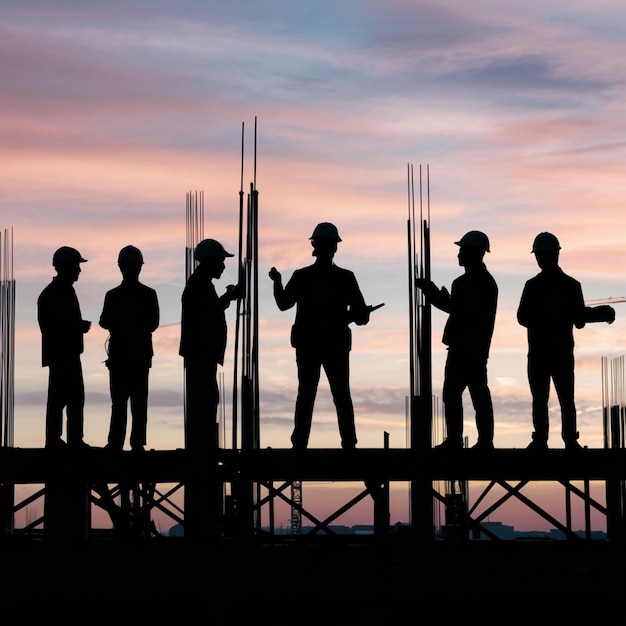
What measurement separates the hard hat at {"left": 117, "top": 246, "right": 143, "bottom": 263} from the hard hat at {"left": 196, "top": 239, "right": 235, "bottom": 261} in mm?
834

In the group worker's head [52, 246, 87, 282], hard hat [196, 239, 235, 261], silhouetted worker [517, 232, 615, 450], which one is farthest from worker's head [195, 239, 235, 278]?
silhouetted worker [517, 232, 615, 450]

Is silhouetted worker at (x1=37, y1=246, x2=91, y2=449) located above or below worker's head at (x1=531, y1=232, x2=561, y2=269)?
below

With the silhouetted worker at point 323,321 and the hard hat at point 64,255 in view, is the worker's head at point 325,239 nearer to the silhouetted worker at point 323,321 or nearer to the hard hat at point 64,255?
the silhouetted worker at point 323,321

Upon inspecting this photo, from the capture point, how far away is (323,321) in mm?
14195

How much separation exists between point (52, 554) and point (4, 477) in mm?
1277

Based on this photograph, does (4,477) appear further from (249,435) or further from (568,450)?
(568,450)

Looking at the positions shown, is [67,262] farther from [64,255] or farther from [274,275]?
[274,275]

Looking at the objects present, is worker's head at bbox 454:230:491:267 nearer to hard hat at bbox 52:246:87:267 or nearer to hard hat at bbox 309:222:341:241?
hard hat at bbox 309:222:341:241

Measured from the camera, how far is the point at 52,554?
14336mm

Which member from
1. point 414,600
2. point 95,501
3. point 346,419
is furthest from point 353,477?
point 95,501

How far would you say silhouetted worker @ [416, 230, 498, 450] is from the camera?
561 inches

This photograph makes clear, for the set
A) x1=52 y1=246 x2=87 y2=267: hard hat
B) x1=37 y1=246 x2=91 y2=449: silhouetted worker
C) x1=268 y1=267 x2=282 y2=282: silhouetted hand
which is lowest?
x1=37 y1=246 x2=91 y2=449: silhouetted worker

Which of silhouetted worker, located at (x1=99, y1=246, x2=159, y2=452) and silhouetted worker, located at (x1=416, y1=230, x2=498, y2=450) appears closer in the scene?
silhouetted worker, located at (x1=416, y1=230, x2=498, y2=450)

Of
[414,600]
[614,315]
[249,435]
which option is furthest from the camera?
[249,435]
